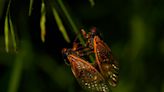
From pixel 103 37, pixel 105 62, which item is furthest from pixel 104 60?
pixel 103 37

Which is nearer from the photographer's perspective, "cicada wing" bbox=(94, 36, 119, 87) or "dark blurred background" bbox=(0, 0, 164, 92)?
"cicada wing" bbox=(94, 36, 119, 87)

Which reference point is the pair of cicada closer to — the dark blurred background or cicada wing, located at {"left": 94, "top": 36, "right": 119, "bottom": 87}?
cicada wing, located at {"left": 94, "top": 36, "right": 119, "bottom": 87}

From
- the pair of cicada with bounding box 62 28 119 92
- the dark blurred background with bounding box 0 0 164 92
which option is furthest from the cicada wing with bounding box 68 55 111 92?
the dark blurred background with bounding box 0 0 164 92

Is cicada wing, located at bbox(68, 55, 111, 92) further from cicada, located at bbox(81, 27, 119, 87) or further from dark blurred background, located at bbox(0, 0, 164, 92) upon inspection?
dark blurred background, located at bbox(0, 0, 164, 92)

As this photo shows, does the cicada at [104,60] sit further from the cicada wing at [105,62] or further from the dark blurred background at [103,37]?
the dark blurred background at [103,37]

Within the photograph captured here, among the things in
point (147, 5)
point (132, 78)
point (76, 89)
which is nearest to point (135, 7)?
point (147, 5)

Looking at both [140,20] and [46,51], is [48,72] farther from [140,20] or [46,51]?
[140,20]

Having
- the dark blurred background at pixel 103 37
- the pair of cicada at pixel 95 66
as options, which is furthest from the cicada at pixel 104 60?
the dark blurred background at pixel 103 37

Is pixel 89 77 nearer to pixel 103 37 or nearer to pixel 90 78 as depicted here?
pixel 90 78
